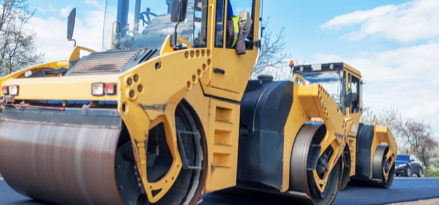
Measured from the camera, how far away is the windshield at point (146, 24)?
4.07 m

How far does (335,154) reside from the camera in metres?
5.73

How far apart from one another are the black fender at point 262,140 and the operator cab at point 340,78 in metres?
4.55

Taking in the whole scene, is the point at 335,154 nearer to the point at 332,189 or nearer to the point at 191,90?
the point at 332,189

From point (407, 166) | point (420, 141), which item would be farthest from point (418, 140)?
point (407, 166)

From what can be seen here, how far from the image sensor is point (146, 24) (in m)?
4.34

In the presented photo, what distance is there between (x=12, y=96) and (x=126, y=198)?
4.98ft

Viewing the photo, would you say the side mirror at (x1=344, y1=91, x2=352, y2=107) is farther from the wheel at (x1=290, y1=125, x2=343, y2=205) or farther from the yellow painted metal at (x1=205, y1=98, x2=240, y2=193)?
the yellow painted metal at (x1=205, y1=98, x2=240, y2=193)

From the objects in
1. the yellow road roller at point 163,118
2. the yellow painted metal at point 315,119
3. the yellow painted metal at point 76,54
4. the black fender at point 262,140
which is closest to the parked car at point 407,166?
the yellow painted metal at point 315,119

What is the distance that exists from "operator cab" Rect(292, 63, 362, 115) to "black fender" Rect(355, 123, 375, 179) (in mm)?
588

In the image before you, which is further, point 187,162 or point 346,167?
point 346,167

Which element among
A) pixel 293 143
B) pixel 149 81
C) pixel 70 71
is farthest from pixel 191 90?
pixel 293 143

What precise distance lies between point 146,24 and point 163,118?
1448 mm

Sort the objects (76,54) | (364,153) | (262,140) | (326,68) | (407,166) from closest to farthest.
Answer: (76,54)
(262,140)
(364,153)
(326,68)
(407,166)

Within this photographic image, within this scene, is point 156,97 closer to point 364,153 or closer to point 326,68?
point 326,68
